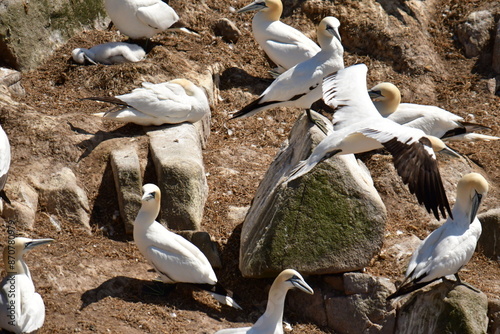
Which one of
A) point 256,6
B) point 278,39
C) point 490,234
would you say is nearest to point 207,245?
point 490,234

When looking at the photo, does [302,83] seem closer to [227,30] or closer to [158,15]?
[158,15]

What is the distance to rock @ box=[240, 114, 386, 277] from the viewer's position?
296 inches

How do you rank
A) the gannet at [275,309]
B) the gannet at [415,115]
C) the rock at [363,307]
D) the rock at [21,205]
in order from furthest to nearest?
1. the gannet at [415,115]
2. the rock at [21,205]
3. the rock at [363,307]
4. the gannet at [275,309]

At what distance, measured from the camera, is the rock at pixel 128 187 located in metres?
8.09

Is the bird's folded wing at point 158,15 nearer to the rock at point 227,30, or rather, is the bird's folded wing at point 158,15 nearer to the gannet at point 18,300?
the rock at point 227,30

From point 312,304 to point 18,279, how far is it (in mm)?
2687

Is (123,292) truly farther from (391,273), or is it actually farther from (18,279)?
(391,273)

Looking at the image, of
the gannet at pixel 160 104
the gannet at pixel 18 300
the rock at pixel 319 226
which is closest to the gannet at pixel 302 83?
the gannet at pixel 160 104

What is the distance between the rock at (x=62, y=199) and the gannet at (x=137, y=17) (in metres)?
3.04

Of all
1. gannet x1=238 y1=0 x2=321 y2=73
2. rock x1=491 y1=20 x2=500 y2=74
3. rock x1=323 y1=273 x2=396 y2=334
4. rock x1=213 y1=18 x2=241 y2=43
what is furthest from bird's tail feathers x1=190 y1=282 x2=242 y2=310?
rock x1=491 y1=20 x2=500 y2=74

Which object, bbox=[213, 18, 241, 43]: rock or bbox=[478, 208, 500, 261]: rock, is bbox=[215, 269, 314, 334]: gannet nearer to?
bbox=[478, 208, 500, 261]: rock

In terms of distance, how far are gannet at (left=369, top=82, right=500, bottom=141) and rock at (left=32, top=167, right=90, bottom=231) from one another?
364cm

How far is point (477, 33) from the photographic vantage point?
12344 millimetres

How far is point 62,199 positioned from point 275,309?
2.69m
